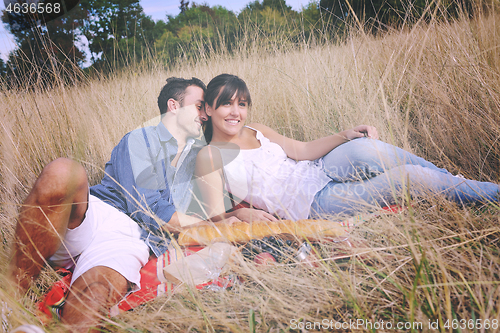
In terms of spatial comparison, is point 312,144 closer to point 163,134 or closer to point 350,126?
point 350,126

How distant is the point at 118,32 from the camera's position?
2.38 meters

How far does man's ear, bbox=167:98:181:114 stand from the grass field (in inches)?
24.1

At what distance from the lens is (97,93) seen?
8.30 feet

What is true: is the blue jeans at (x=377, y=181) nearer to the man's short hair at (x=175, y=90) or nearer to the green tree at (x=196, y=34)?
the man's short hair at (x=175, y=90)

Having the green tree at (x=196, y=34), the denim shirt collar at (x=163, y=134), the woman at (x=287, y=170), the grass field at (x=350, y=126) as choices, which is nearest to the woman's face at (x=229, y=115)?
the woman at (x=287, y=170)

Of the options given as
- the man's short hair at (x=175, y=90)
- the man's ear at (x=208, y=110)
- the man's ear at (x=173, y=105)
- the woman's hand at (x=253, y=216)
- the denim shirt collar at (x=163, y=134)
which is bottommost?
the woman's hand at (x=253, y=216)

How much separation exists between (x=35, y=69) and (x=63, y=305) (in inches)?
88.7

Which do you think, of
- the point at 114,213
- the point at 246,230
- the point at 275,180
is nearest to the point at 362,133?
the point at 275,180

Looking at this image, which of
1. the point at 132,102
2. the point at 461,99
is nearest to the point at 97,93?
the point at 132,102

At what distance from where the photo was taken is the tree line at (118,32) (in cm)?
205

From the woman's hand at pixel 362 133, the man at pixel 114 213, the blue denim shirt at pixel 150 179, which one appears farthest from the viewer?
the woman's hand at pixel 362 133

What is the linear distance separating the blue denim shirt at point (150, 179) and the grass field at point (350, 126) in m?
0.33

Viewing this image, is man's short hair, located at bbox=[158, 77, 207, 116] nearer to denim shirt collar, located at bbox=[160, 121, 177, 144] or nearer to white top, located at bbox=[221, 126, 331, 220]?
denim shirt collar, located at bbox=[160, 121, 177, 144]

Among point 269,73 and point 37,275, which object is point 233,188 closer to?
point 37,275
